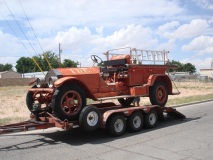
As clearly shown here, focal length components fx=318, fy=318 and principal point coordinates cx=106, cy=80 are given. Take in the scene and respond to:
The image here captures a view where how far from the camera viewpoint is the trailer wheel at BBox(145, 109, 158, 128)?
10.2 m

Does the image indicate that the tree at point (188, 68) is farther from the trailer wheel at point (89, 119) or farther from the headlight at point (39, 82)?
the trailer wheel at point (89, 119)

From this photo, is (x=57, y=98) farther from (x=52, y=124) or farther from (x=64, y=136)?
(x=64, y=136)

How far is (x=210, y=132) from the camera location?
9453 mm

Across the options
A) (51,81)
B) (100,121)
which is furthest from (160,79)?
(51,81)

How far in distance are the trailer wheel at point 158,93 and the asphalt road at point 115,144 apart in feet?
4.17

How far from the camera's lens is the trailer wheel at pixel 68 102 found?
843cm

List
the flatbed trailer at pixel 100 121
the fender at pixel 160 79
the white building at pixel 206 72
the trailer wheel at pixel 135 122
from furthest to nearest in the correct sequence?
the white building at pixel 206 72, the fender at pixel 160 79, the trailer wheel at pixel 135 122, the flatbed trailer at pixel 100 121

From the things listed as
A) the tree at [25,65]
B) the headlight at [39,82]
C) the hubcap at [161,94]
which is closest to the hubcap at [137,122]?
the hubcap at [161,94]

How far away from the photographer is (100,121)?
8891mm

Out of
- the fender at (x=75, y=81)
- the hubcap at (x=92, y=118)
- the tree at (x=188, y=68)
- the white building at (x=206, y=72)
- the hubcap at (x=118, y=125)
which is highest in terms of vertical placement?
the tree at (x=188, y=68)

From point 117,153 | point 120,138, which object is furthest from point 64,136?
point 117,153

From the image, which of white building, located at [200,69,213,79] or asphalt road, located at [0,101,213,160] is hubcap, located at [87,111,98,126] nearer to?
asphalt road, located at [0,101,213,160]

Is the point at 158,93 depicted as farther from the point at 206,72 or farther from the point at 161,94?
the point at 206,72

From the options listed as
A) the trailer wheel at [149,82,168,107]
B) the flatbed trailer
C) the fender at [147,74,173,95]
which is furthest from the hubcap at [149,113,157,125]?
the fender at [147,74,173,95]
